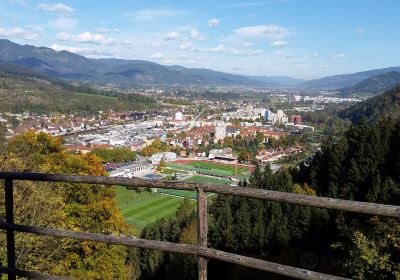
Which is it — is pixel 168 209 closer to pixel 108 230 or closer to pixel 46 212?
pixel 108 230

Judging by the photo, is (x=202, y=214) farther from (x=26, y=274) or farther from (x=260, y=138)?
(x=260, y=138)

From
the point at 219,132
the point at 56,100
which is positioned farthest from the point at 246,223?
the point at 56,100

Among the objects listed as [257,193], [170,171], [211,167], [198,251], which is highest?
[257,193]

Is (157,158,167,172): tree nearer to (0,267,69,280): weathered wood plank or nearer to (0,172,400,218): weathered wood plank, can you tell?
(0,267,69,280): weathered wood plank

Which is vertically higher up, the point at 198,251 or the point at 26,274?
the point at 198,251

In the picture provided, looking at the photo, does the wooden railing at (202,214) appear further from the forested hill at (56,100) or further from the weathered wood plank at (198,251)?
the forested hill at (56,100)

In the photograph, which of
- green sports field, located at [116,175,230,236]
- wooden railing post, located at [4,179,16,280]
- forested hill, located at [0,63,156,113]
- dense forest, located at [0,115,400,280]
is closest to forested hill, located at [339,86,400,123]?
green sports field, located at [116,175,230,236]

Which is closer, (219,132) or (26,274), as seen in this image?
(26,274)

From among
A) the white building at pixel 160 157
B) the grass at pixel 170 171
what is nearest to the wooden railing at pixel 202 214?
the grass at pixel 170 171
